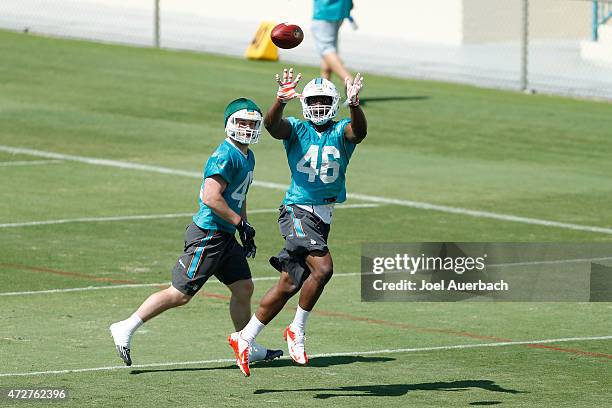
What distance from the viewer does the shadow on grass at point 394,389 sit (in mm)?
11648

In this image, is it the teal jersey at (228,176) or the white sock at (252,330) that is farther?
Answer: the white sock at (252,330)

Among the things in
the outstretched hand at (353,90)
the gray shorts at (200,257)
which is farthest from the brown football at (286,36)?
the gray shorts at (200,257)

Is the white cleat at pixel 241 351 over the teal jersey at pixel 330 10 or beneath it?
beneath

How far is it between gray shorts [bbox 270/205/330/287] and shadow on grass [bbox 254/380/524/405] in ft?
3.39

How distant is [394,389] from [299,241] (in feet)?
4.54

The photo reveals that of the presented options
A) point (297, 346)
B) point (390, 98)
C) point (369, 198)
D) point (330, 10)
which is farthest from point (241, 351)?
point (390, 98)

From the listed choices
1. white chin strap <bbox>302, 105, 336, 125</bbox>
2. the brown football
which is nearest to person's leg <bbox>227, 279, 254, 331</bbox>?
white chin strap <bbox>302, 105, 336, 125</bbox>

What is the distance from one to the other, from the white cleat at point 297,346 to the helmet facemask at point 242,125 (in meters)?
1.50

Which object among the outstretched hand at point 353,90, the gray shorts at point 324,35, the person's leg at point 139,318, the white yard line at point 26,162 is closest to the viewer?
the outstretched hand at point 353,90

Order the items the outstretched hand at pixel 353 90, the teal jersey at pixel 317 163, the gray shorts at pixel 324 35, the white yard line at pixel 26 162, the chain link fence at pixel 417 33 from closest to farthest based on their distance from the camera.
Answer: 1. the outstretched hand at pixel 353 90
2. the teal jersey at pixel 317 163
3. the white yard line at pixel 26 162
4. the gray shorts at pixel 324 35
5. the chain link fence at pixel 417 33

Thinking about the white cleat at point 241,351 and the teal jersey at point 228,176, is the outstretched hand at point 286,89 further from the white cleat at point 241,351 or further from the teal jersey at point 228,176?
the white cleat at point 241,351

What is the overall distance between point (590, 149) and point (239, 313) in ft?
44.8

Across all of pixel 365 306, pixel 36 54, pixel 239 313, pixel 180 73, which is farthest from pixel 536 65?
pixel 239 313

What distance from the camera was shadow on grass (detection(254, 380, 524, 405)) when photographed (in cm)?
1165
